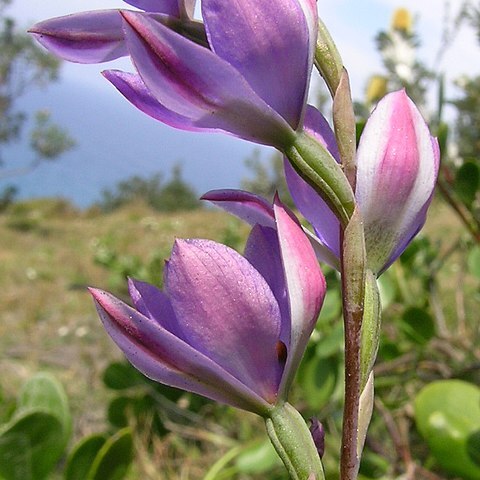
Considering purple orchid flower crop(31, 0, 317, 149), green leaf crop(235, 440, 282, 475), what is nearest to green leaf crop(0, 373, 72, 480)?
green leaf crop(235, 440, 282, 475)

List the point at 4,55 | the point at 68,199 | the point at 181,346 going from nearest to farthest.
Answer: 1. the point at 181,346
2. the point at 4,55
3. the point at 68,199

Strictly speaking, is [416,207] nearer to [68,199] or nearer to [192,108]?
[192,108]

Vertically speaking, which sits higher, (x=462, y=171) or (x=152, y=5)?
(x=152, y=5)

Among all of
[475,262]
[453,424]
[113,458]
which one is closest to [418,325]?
[475,262]

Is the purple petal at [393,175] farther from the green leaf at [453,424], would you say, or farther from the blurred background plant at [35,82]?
the blurred background plant at [35,82]

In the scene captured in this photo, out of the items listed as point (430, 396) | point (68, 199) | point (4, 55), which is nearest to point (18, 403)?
point (430, 396)

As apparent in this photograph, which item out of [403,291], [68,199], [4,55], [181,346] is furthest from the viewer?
[68,199]

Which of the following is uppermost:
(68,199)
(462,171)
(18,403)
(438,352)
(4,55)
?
(462,171)
